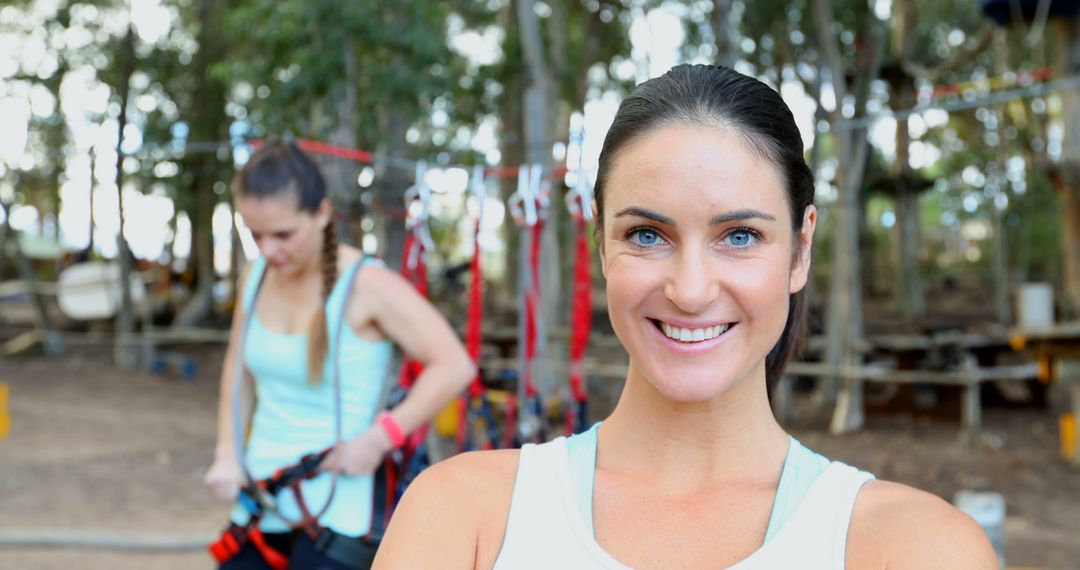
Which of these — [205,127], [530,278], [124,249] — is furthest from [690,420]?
[205,127]

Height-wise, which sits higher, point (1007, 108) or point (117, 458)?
point (1007, 108)

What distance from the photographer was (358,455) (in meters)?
2.47

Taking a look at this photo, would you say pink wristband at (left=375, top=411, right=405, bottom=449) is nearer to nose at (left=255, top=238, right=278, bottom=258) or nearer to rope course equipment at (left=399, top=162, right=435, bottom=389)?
nose at (left=255, top=238, right=278, bottom=258)

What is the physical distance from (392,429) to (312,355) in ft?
0.81

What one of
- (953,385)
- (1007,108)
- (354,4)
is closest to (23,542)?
(354,4)

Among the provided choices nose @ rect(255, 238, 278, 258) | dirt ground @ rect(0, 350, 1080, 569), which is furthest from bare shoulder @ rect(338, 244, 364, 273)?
dirt ground @ rect(0, 350, 1080, 569)

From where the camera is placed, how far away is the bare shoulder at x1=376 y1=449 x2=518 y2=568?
4.00ft

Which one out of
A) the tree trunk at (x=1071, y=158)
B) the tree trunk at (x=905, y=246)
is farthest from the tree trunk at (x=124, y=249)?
the tree trunk at (x=905, y=246)

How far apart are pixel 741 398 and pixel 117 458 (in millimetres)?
8947

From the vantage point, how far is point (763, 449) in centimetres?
130

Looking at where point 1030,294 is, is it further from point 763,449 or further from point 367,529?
point 763,449

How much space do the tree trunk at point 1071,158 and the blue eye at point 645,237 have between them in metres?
8.59

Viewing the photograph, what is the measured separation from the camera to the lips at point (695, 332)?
3.99 ft

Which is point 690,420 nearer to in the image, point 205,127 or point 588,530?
point 588,530
